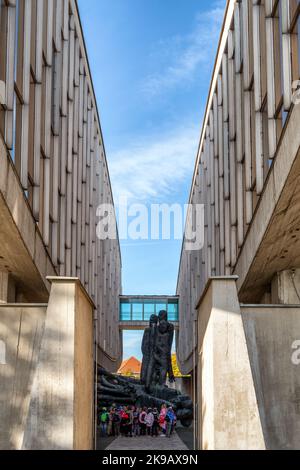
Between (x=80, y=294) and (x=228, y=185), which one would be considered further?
(x=228, y=185)

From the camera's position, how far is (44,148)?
27.1 m

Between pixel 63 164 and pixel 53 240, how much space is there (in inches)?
176

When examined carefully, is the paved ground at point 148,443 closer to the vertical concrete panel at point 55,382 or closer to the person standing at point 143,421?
the person standing at point 143,421

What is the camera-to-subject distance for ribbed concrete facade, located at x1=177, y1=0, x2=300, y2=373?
18453mm

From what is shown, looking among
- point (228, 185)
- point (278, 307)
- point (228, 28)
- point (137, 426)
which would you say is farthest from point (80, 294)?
point (228, 28)

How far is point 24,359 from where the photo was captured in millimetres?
17266

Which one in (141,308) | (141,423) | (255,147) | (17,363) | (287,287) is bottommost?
(141,423)

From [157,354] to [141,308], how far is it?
53182 millimetres

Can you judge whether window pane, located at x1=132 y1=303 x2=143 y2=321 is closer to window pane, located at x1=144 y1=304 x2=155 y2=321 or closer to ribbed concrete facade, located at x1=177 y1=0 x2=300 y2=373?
window pane, located at x1=144 y1=304 x2=155 y2=321

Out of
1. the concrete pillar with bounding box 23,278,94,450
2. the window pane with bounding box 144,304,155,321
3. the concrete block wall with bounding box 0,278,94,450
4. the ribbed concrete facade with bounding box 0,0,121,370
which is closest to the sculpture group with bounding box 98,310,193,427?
the ribbed concrete facade with bounding box 0,0,121,370

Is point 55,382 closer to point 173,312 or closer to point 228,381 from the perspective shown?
point 228,381

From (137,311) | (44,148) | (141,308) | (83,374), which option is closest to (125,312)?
(137,311)

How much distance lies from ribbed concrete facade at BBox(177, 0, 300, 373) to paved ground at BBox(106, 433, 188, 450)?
21.5 feet
